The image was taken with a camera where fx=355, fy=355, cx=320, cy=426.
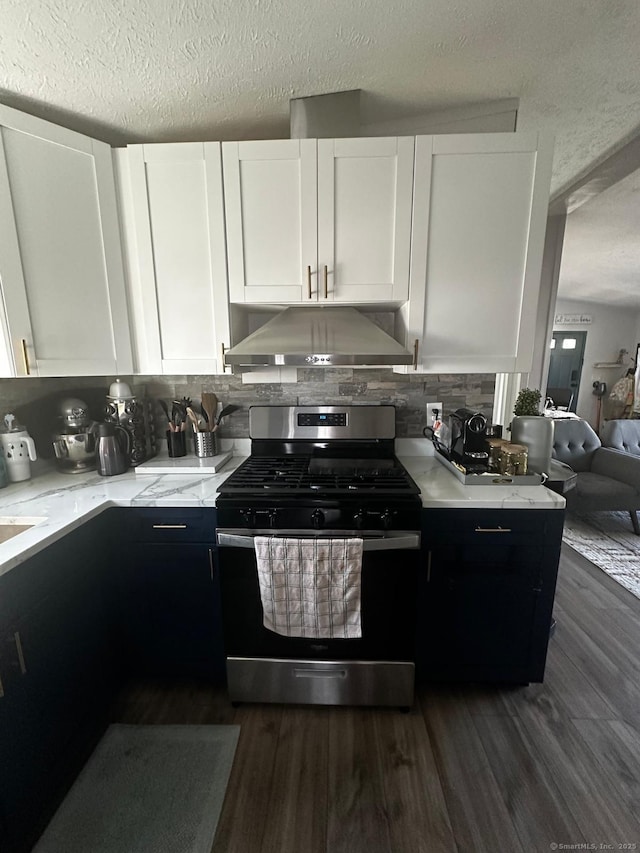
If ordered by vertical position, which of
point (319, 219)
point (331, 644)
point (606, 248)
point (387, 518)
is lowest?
point (331, 644)

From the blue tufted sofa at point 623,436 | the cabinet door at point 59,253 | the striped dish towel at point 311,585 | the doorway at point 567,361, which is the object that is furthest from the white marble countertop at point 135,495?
the doorway at point 567,361

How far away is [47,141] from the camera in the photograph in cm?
141

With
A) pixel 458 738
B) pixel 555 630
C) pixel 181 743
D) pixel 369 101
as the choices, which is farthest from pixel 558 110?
pixel 181 743

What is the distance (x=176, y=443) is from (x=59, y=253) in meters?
0.98

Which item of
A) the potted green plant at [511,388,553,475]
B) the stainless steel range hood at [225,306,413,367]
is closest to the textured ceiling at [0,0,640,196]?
the stainless steel range hood at [225,306,413,367]

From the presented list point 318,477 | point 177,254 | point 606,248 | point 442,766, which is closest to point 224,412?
point 318,477

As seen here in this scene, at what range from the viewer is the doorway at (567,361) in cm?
679

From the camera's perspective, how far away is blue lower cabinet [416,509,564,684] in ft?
4.78

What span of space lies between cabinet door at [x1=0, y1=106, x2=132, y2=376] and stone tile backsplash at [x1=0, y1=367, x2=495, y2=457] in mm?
467

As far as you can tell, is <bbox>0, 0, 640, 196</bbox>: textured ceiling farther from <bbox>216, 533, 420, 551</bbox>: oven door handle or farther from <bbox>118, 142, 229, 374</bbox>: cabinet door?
<bbox>216, 533, 420, 551</bbox>: oven door handle

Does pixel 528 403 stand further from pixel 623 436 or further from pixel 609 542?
pixel 623 436

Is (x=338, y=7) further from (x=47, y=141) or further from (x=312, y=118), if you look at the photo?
(x=47, y=141)

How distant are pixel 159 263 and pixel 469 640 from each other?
220 centimetres

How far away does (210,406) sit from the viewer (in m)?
1.96
